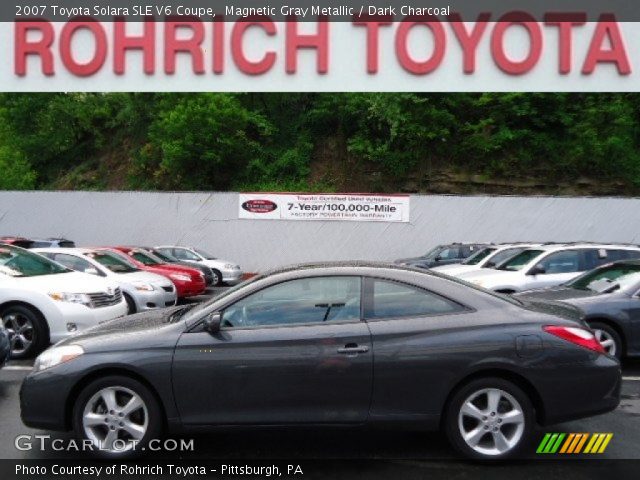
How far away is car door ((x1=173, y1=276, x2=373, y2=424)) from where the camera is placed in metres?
4.26

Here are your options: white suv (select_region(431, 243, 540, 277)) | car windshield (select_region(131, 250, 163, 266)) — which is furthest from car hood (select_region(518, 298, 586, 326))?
car windshield (select_region(131, 250, 163, 266))

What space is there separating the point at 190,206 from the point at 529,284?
15.6 metres

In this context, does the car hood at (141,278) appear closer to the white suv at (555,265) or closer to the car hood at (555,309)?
the white suv at (555,265)

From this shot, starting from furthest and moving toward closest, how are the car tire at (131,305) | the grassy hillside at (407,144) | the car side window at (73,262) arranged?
the grassy hillside at (407,144), the car side window at (73,262), the car tire at (131,305)

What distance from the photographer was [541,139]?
29.8m

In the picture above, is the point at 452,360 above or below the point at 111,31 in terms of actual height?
below

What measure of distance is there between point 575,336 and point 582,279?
4.42 metres

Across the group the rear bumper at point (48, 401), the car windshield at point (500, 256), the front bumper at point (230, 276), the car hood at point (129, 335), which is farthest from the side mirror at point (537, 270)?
the front bumper at point (230, 276)

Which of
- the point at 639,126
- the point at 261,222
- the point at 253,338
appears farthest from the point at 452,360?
the point at 639,126

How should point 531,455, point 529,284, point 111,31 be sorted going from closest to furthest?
point 531,455 < point 529,284 < point 111,31

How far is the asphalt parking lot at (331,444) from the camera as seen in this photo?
4543 mm

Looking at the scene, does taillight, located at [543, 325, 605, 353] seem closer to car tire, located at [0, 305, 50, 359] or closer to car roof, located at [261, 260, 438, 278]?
car roof, located at [261, 260, 438, 278]

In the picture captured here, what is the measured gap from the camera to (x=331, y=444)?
4777 mm

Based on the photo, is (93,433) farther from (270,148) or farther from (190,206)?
(270,148)
